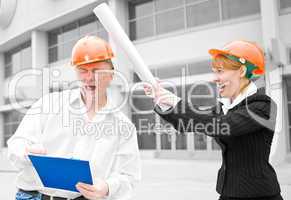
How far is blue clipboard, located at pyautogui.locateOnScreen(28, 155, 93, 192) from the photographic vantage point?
1.60m

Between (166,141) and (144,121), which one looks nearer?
(166,141)

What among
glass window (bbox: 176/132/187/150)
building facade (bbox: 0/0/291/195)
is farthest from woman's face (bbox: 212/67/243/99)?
glass window (bbox: 176/132/187/150)

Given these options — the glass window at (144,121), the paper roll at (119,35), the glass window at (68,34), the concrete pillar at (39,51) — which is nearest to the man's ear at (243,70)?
the paper roll at (119,35)

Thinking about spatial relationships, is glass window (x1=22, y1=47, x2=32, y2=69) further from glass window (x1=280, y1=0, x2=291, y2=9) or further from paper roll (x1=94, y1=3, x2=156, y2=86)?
paper roll (x1=94, y1=3, x2=156, y2=86)

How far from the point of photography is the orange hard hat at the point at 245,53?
206cm

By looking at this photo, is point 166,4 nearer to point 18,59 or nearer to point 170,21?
point 170,21

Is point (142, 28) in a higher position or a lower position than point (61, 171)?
higher

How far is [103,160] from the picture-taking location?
73.9 inches

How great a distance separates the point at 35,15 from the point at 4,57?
746cm

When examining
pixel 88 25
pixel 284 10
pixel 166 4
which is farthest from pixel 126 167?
pixel 88 25

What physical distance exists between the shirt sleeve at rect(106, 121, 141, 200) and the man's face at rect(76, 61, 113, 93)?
0.96ft

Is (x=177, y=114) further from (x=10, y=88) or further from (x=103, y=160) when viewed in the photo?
(x=10, y=88)

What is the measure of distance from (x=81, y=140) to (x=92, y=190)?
31 centimetres

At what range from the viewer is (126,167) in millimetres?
1923
